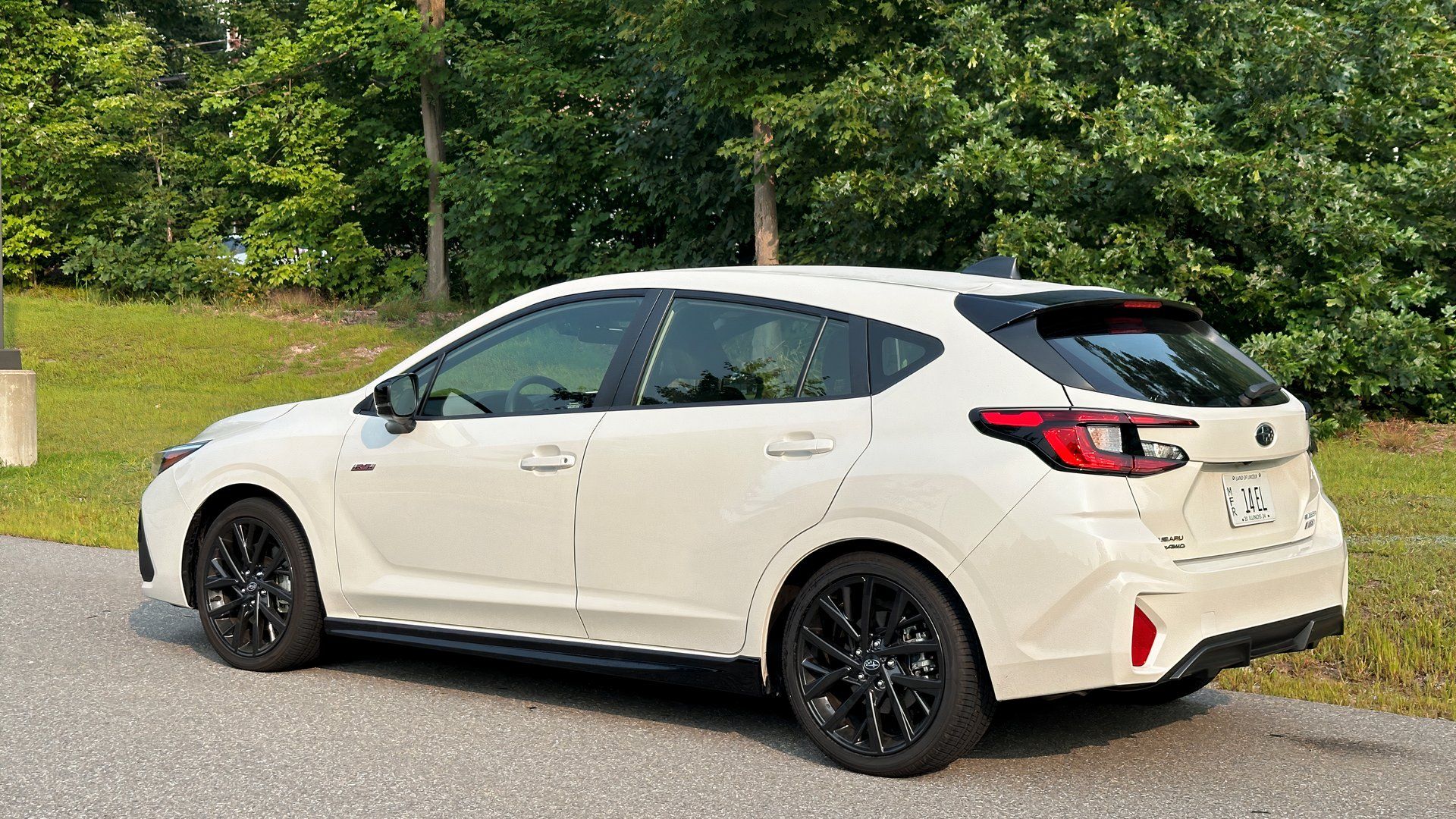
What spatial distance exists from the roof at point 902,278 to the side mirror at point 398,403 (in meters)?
0.94

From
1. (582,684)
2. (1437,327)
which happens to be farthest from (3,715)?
(1437,327)

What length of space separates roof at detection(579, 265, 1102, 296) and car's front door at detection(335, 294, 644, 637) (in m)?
0.24

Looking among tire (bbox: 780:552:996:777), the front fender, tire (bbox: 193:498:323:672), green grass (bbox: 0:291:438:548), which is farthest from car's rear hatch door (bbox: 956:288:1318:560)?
green grass (bbox: 0:291:438:548)

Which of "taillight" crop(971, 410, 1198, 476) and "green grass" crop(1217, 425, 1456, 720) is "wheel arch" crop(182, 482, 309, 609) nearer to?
"taillight" crop(971, 410, 1198, 476)

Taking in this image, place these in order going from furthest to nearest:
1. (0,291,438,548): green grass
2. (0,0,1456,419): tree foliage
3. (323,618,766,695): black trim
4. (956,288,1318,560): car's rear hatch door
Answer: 1. (0,291,438,548): green grass
2. (0,0,1456,419): tree foliage
3. (323,618,766,695): black trim
4. (956,288,1318,560): car's rear hatch door

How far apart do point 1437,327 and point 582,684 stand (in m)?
11.6

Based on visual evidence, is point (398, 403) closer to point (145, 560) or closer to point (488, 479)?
point (488, 479)

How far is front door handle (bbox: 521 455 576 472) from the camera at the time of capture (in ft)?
18.0

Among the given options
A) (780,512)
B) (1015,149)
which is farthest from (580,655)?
(1015,149)

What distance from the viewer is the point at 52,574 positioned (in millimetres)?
8906

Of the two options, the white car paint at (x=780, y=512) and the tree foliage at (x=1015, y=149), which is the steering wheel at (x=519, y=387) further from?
the tree foliage at (x=1015, y=149)

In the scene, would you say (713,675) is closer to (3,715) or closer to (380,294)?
(3,715)

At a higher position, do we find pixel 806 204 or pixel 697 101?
pixel 697 101

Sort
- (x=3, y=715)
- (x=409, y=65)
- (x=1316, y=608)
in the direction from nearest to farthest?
(x=1316, y=608) < (x=3, y=715) < (x=409, y=65)
